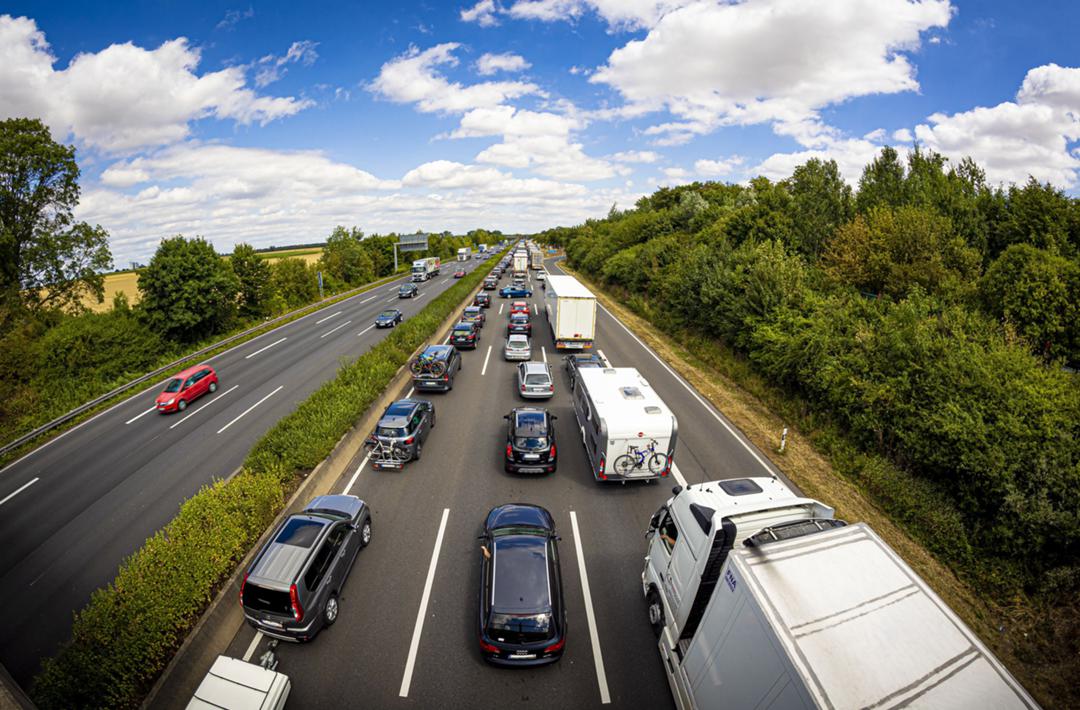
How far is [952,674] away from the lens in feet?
14.8

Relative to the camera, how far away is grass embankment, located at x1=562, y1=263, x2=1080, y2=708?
8125 mm

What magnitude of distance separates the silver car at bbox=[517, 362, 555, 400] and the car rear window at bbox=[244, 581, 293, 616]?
12496mm

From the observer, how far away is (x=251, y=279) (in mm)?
43875

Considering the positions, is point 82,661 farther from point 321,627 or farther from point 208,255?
point 208,255

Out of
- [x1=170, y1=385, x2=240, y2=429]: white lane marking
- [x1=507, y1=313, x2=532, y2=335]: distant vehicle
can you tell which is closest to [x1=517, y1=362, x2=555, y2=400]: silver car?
[x1=507, y1=313, x2=532, y2=335]: distant vehicle

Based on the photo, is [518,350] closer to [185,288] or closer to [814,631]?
[814,631]

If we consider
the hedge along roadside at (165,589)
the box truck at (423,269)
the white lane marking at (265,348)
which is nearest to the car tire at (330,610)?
the hedge along roadside at (165,589)

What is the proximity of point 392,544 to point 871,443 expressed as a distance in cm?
1590

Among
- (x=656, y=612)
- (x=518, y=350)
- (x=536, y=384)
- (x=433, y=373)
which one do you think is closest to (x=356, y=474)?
(x=433, y=373)

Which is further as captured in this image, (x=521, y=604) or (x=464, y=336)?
(x=464, y=336)

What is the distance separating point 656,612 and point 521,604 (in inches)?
114

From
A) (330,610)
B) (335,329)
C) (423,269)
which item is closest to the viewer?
(330,610)

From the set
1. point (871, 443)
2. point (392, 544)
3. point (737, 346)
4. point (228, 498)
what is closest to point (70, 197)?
point (228, 498)

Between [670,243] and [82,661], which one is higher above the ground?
[670,243]
